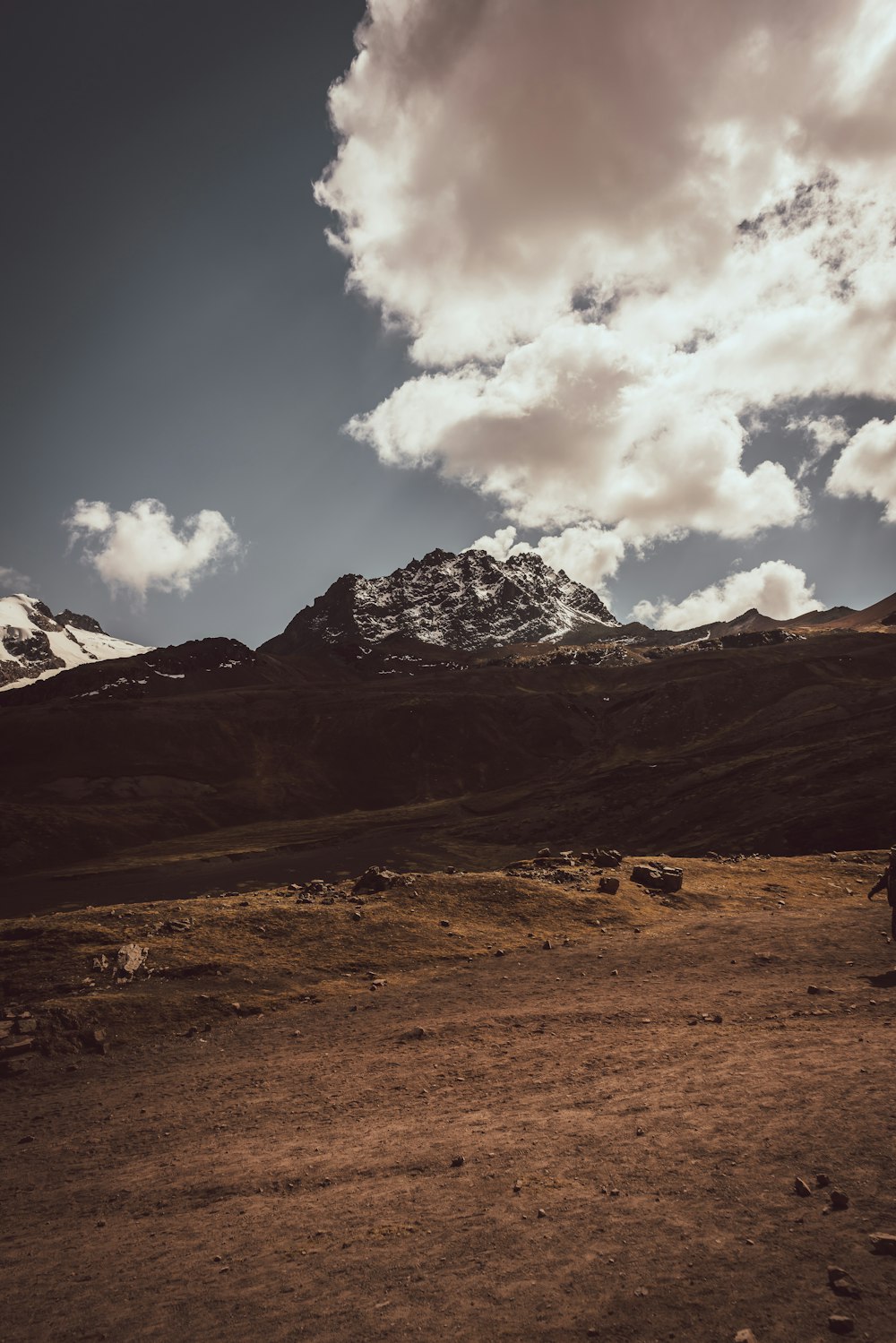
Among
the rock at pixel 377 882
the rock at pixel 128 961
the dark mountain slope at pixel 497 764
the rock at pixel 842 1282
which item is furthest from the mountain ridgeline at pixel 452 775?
the rock at pixel 842 1282

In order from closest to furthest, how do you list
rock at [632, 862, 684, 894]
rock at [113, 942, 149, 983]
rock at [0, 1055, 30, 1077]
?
rock at [0, 1055, 30, 1077] → rock at [113, 942, 149, 983] → rock at [632, 862, 684, 894]

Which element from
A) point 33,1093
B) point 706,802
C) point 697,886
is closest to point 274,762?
point 706,802

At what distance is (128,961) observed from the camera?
2186cm

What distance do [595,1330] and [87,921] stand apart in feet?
75.0

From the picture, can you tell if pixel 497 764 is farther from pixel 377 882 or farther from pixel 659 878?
pixel 377 882

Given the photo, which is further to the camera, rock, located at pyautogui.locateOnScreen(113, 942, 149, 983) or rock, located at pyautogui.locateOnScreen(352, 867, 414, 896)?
rock, located at pyautogui.locateOnScreen(352, 867, 414, 896)

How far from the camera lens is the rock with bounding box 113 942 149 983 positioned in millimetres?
21469

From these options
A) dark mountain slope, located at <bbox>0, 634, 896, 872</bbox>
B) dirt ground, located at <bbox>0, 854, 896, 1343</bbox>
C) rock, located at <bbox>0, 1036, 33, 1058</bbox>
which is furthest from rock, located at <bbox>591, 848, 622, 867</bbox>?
dark mountain slope, located at <bbox>0, 634, 896, 872</bbox>

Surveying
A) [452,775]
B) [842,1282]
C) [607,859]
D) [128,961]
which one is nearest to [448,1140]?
[842,1282]

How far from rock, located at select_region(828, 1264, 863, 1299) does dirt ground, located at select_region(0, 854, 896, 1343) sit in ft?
0.34

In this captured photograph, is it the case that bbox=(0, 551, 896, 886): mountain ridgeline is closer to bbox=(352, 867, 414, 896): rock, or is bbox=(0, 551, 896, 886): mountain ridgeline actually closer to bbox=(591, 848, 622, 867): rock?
bbox=(591, 848, 622, 867): rock

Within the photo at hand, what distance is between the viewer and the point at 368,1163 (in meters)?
11.7

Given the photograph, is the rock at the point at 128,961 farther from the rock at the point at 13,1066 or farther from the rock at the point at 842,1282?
the rock at the point at 842,1282

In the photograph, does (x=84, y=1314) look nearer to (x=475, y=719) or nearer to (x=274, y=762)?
(x=274, y=762)
